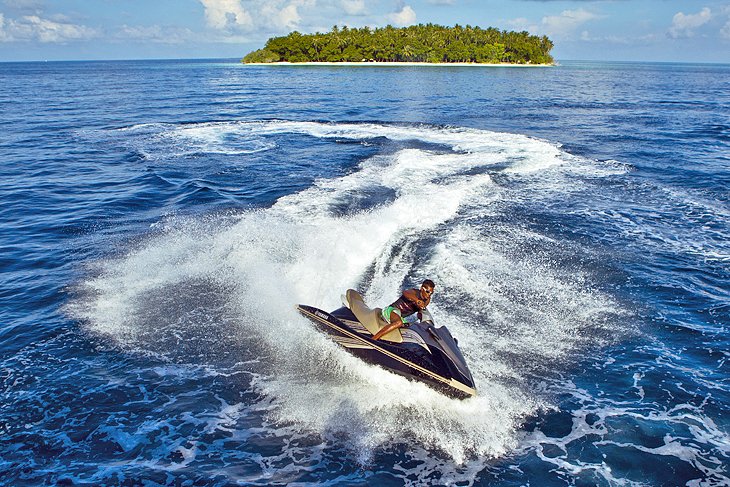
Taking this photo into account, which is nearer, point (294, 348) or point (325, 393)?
point (325, 393)

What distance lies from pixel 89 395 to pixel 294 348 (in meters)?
4.33

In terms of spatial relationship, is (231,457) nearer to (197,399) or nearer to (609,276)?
(197,399)

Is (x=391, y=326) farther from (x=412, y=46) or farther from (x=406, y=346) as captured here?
(x=412, y=46)

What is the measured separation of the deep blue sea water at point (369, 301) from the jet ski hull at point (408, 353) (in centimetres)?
35

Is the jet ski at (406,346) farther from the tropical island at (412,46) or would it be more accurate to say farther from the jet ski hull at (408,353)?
the tropical island at (412,46)

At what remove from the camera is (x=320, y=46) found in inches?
7200

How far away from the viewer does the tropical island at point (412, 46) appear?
177000 mm

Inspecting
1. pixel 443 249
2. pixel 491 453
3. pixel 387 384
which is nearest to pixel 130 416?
pixel 387 384

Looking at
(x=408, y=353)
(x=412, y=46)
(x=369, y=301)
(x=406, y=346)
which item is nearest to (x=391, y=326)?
(x=406, y=346)

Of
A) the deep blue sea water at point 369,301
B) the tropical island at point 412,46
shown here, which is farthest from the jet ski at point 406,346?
the tropical island at point 412,46

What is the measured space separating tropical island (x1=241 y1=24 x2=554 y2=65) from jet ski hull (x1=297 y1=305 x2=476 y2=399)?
581 ft

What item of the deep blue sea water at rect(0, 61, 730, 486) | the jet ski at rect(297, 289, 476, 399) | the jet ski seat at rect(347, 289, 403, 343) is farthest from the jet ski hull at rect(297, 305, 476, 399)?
the deep blue sea water at rect(0, 61, 730, 486)

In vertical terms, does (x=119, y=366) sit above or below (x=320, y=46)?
below

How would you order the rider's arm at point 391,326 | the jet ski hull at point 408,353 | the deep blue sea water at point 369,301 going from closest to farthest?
the deep blue sea water at point 369,301
the jet ski hull at point 408,353
the rider's arm at point 391,326
